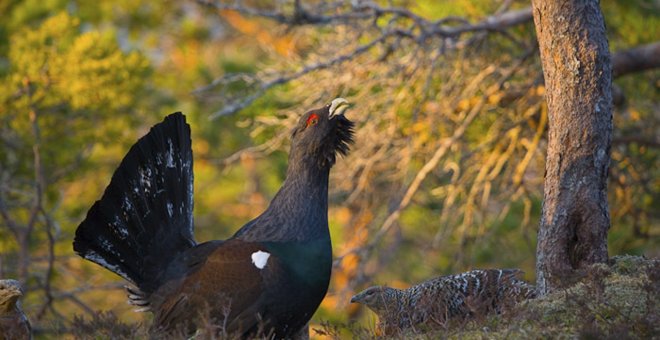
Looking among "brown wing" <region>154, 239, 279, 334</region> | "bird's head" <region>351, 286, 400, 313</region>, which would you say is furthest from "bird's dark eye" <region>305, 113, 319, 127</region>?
"bird's head" <region>351, 286, 400, 313</region>

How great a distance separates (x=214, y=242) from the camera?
20.9 ft

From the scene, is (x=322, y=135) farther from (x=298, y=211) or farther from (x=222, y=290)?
(x=222, y=290)

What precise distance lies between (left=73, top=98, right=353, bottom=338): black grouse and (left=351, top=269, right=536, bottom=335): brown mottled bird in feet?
2.39

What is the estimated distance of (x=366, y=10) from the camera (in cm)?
1045

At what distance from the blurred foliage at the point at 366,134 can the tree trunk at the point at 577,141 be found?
3328mm

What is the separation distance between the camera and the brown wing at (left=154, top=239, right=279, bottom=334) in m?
5.86

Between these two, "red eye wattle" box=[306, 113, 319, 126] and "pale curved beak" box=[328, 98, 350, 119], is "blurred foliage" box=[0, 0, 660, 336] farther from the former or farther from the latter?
"pale curved beak" box=[328, 98, 350, 119]

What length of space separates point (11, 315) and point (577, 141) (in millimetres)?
3599

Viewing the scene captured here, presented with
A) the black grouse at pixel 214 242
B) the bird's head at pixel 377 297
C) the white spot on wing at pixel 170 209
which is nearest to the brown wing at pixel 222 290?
the black grouse at pixel 214 242

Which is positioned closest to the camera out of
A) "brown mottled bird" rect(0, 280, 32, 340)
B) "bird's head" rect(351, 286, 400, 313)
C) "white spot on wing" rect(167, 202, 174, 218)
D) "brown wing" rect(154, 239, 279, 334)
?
"brown wing" rect(154, 239, 279, 334)

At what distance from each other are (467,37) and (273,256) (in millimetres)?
6520

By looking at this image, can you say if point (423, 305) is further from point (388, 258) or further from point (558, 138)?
point (388, 258)

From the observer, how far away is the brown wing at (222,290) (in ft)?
19.2

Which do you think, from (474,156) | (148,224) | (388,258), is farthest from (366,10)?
(388,258)
